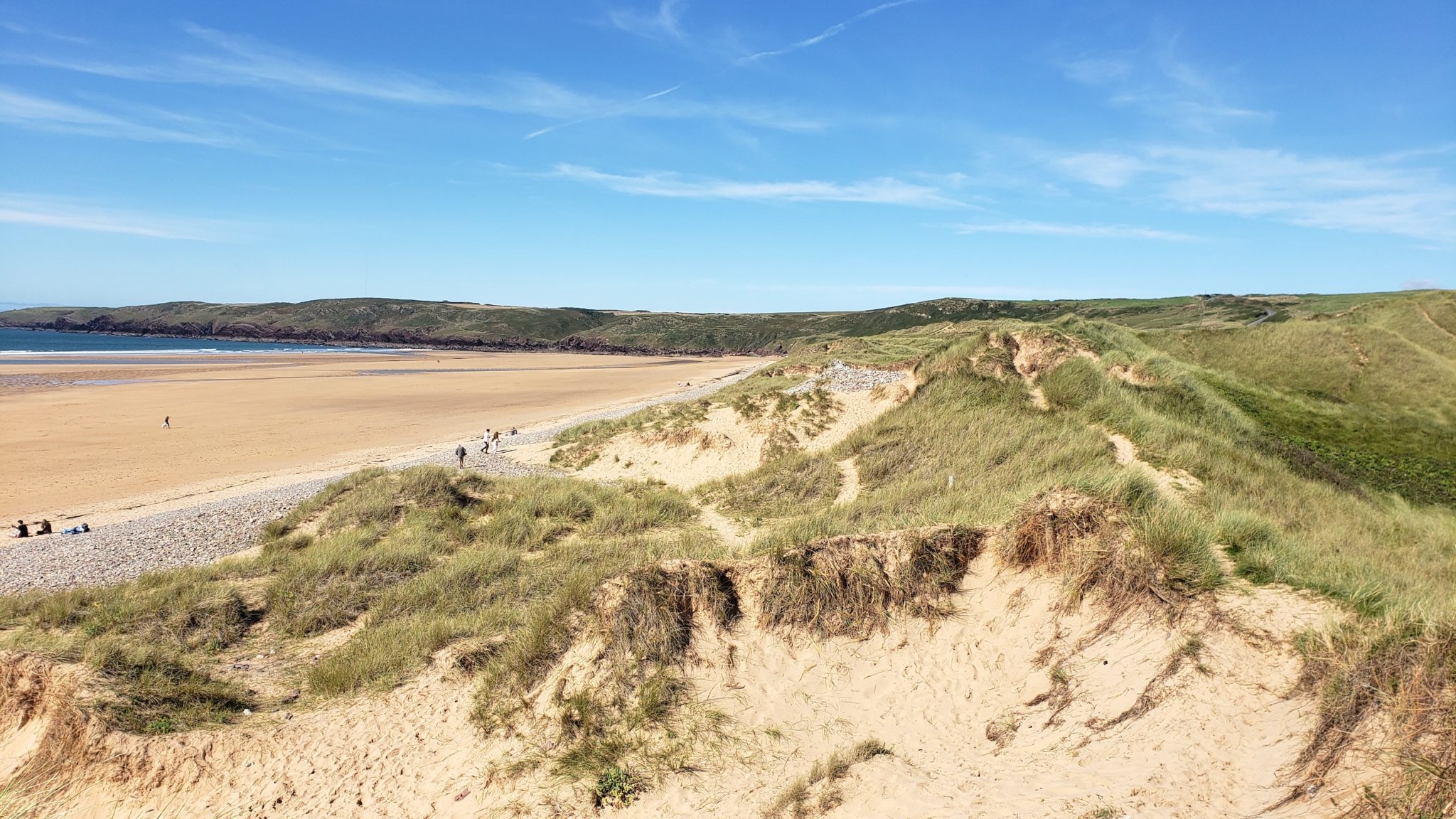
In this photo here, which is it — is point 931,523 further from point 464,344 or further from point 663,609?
point 464,344

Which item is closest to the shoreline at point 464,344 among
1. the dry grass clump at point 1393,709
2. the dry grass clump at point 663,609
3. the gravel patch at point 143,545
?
the gravel patch at point 143,545

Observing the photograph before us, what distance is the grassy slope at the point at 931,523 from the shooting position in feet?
20.5

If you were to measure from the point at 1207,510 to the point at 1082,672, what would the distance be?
4854 millimetres

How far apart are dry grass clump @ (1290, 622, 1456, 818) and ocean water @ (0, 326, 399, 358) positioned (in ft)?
334

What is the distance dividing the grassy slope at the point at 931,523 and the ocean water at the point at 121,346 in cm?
8940

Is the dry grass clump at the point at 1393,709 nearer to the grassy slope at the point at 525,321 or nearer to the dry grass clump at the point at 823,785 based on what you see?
the dry grass clump at the point at 823,785

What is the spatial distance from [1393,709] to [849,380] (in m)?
18.1

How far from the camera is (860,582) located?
293 inches

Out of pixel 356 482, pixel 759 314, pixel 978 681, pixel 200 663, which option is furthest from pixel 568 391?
pixel 759 314

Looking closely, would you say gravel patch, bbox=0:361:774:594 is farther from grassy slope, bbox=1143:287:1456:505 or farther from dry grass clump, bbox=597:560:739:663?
grassy slope, bbox=1143:287:1456:505

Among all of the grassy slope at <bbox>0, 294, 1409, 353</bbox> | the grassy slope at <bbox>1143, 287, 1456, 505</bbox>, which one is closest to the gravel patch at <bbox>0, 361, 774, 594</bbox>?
the grassy slope at <bbox>1143, 287, 1456, 505</bbox>

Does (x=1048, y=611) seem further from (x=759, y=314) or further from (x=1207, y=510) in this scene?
(x=759, y=314)

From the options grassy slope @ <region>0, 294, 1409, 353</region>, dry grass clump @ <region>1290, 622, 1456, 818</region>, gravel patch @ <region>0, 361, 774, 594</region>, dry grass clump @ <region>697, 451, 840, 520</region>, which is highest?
grassy slope @ <region>0, 294, 1409, 353</region>

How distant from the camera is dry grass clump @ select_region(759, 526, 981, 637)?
724cm
